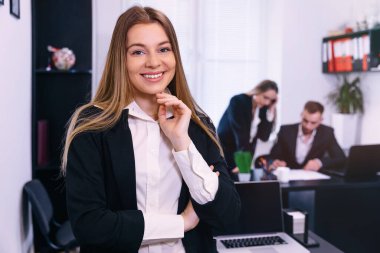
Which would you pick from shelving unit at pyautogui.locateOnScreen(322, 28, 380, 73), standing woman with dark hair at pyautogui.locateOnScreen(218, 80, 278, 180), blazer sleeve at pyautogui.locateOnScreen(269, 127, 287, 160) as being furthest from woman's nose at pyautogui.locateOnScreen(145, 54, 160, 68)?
shelving unit at pyautogui.locateOnScreen(322, 28, 380, 73)

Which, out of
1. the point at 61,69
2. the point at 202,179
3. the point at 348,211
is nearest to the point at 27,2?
the point at 61,69

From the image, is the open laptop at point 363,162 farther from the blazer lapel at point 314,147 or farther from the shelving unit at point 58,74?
the shelving unit at point 58,74

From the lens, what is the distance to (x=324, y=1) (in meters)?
4.80

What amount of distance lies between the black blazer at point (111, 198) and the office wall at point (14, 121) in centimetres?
124

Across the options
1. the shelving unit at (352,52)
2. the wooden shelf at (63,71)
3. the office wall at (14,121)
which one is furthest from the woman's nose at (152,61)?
the shelving unit at (352,52)

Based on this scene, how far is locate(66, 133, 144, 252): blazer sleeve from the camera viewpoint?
40.6 inches

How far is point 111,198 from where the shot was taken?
43.3 inches

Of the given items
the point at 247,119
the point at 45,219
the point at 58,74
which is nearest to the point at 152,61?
the point at 45,219

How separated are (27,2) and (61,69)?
59cm

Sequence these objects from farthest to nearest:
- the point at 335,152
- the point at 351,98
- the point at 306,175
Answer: the point at 351,98, the point at 335,152, the point at 306,175

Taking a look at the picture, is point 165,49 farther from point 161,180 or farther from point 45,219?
point 45,219

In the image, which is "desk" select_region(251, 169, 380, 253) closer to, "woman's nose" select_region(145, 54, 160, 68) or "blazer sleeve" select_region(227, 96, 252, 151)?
"blazer sleeve" select_region(227, 96, 252, 151)

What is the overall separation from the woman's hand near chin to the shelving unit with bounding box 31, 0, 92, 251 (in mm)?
2381

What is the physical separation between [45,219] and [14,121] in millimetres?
645
